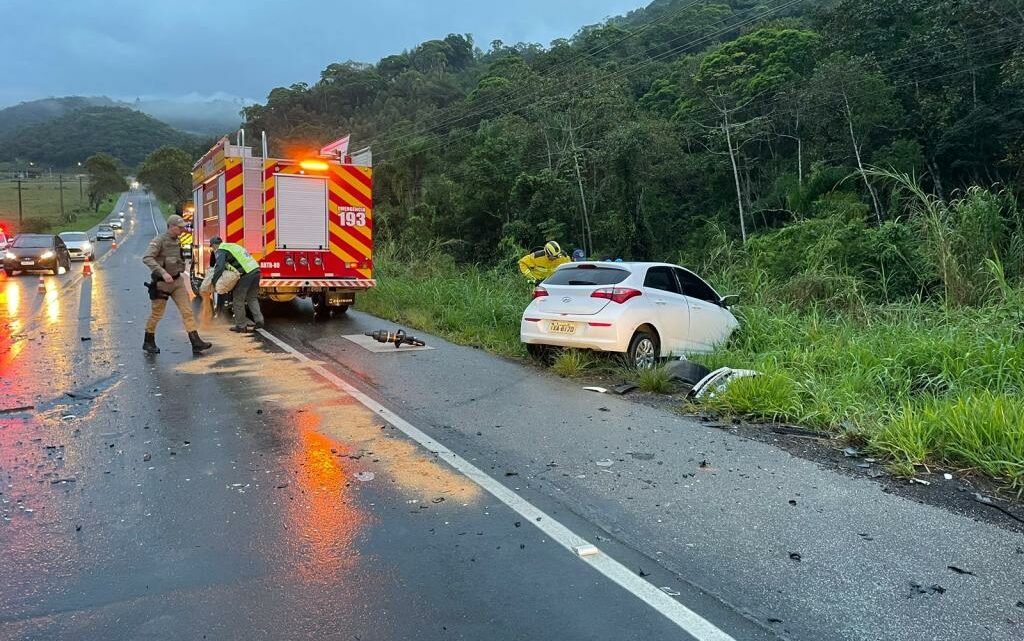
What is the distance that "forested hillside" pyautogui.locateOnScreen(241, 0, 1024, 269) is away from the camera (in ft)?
102

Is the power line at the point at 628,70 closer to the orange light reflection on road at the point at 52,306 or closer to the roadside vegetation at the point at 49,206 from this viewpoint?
the orange light reflection on road at the point at 52,306

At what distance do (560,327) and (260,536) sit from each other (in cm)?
546

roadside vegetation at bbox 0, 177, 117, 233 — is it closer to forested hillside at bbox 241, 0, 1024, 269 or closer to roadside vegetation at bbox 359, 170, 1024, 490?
forested hillside at bbox 241, 0, 1024, 269

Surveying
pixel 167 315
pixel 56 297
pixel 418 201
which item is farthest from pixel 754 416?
pixel 418 201

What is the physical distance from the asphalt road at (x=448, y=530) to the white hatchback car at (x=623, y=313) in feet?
4.82

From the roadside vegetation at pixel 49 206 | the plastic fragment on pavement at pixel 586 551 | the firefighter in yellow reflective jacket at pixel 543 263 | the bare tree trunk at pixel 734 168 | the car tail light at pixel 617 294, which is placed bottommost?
the plastic fragment on pavement at pixel 586 551

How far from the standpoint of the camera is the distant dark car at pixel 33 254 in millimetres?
23906

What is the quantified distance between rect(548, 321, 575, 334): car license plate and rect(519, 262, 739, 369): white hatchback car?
0.01 metres

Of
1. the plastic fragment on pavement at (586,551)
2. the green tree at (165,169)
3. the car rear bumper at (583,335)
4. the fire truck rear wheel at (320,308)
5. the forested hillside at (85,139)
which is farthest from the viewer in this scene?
the forested hillside at (85,139)

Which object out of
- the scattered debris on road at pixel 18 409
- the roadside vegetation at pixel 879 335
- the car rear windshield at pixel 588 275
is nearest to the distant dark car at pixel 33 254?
the roadside vegetation at pixel 879 335

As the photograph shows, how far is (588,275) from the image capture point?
9.10 meters

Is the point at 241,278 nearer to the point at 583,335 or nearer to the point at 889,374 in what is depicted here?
the point at 583,335

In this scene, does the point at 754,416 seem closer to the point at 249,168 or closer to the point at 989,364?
the point at 989,364

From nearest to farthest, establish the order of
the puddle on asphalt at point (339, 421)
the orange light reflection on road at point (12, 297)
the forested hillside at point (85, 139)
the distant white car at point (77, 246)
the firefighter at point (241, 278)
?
1. the puddle on asphalt at point (339, 421)
2. the firefighter at point (241, 278)
3. the orange light reflection on road at point (12, 297)
4. the distant white car at point (77, 246)
5. the forested hillside at point (85, 139)
